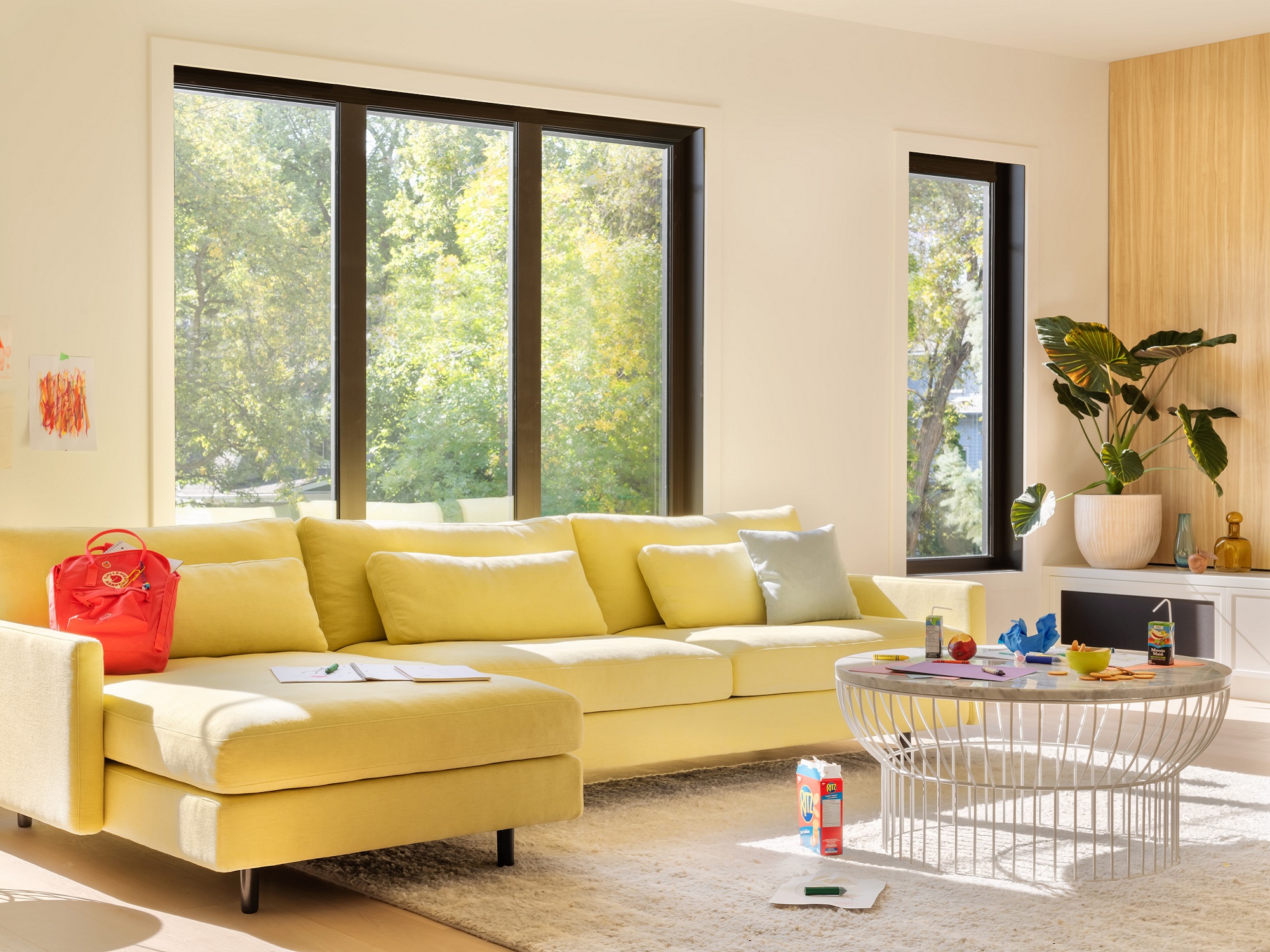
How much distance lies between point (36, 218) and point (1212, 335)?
202 inches

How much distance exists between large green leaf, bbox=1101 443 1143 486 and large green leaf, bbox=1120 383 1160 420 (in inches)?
11.5

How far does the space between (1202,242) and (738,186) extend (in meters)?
2.41

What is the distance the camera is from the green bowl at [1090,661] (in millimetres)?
3387

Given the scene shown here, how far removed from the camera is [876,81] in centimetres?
616

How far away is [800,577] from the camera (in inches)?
196

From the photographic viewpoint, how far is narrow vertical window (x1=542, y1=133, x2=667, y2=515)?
5.50m

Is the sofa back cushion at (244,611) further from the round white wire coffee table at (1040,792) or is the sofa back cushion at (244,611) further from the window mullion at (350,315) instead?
the round white wire coffee table at (1040,792)

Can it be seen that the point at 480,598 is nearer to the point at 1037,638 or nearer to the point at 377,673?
the point at 377,673

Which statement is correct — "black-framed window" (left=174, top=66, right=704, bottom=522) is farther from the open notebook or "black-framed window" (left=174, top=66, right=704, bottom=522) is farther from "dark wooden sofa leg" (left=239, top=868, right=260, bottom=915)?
"dark wooden sofa leg" (left=239, top=868, right=260, bottom=915)

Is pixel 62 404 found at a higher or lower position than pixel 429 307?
lower

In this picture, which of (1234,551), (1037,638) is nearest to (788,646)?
(1037,638)

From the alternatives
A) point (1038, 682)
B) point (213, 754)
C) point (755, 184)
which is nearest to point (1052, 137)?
point (755, 184)

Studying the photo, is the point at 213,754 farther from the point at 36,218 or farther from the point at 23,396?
the point at 36,218

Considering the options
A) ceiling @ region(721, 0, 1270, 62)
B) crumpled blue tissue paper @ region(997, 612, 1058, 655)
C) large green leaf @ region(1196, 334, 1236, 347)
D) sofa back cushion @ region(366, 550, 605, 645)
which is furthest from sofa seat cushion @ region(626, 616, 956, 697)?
ceiling @ region(721, 0, 1270, 62)
